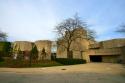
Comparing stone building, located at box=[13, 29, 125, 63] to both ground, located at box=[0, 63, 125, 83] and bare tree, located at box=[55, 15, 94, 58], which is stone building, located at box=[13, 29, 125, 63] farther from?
ground, located at box=[0, 63, 125, 83]

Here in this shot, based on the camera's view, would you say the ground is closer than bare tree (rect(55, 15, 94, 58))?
Yes

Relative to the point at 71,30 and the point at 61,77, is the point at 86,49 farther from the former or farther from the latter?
the point at 61,77

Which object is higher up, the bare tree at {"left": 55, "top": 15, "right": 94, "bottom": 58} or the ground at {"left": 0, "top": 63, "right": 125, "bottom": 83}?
the bare tree at {"left": 55, "top": 15, "right": 94, "bottom": 58}

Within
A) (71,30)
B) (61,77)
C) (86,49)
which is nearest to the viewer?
(61,77)

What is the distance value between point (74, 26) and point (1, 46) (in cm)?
2215

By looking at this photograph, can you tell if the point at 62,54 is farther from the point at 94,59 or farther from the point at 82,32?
the point at 82,32

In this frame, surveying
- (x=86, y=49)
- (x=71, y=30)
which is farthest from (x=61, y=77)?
(x=86, y=49)

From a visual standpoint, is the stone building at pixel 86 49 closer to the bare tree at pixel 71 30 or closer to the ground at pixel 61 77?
the bare tree at pixel 71 30

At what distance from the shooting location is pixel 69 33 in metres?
44.8

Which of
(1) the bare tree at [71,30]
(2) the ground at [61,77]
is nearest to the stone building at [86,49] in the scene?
(1) the bare tree at [71,30]

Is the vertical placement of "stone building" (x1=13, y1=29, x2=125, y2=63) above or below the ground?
above

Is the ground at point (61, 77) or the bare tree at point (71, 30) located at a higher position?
the bare tree at point (71, 30)

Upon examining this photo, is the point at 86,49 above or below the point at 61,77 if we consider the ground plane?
above

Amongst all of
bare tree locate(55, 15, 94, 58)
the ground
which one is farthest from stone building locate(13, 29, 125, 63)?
the ground
